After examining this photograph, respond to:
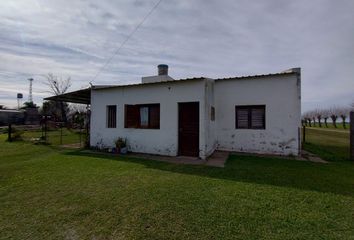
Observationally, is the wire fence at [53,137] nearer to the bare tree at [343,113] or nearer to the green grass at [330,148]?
the green grass at [330,148]

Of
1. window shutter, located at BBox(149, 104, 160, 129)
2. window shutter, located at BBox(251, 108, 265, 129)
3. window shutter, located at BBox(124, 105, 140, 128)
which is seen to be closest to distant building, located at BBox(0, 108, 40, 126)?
window shutter, located at BBox(124, 105, 140, 128)

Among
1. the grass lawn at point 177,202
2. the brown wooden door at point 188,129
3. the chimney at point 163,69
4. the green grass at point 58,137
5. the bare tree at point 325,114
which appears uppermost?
the chimney at point 163,69

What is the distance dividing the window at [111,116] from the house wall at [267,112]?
5.17 meters

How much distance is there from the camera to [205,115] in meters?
8.27

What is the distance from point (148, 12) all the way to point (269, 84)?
598 cm

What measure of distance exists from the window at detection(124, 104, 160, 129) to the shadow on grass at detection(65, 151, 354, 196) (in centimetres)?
197

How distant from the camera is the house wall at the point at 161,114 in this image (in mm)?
8516

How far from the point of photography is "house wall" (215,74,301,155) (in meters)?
8.98

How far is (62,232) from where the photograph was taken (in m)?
3.07

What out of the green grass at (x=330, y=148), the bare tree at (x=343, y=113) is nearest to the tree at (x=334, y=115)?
the bare tree at (x=343, y=113)

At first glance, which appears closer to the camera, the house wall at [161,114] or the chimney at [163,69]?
the house wall at [161,114]

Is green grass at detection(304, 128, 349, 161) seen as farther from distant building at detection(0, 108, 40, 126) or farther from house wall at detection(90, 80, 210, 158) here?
distant building at detection(0, 108, 40, 126)

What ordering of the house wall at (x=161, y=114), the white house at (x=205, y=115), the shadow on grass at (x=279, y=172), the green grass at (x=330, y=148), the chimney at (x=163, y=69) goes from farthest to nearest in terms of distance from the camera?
the chimney at (x=163, y=69) → the green grass at (x=330, y=148) → the white house at (x=205, y=115) → the house wall at (x=161, y=114) → the shadow on grass at (x=279, y=172)

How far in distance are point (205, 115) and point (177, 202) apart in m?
4.71
